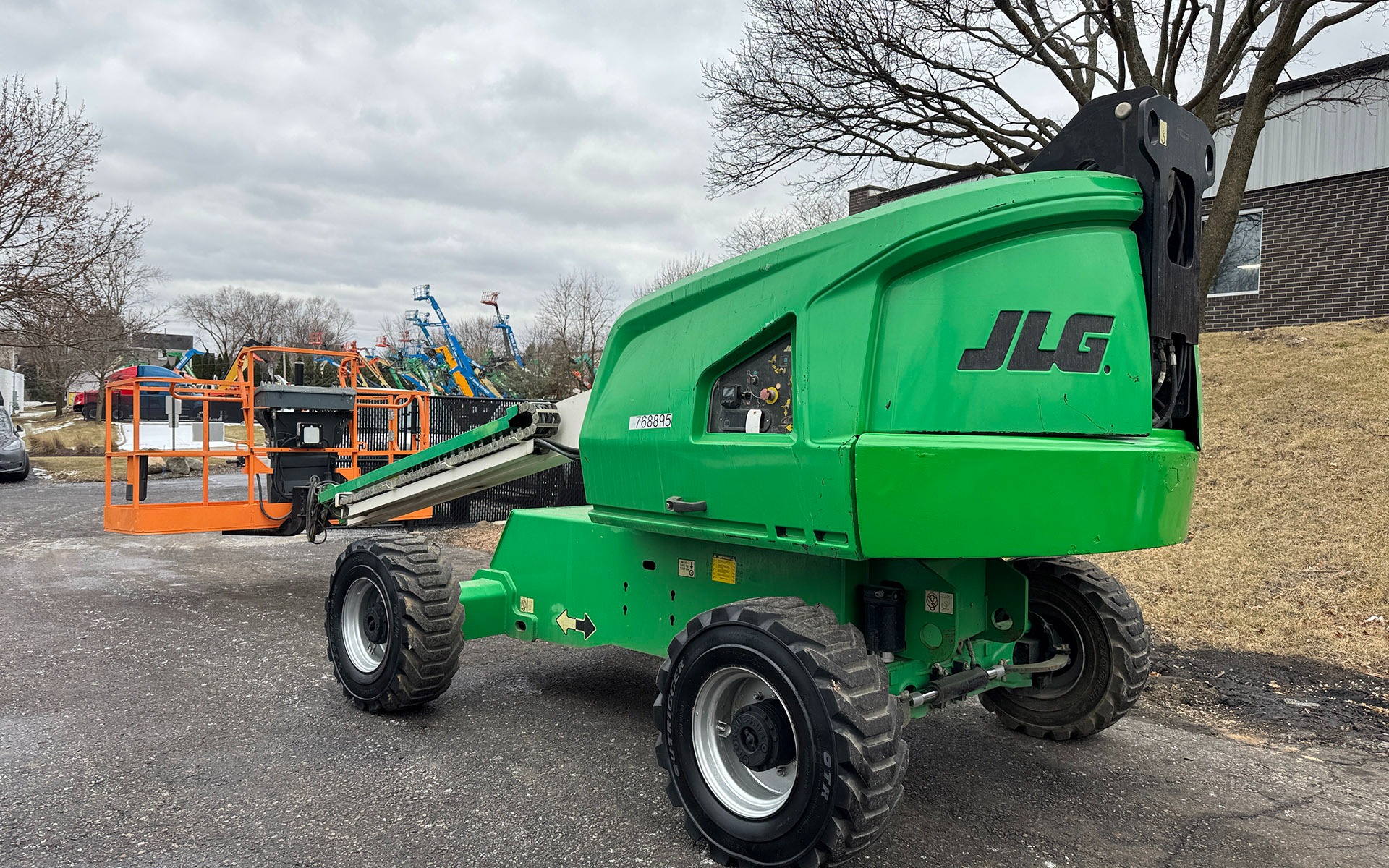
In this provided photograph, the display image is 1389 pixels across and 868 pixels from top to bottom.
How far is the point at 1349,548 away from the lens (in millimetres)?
7402

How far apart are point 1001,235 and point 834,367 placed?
706mm

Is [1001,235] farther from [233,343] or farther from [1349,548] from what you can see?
[233,343]

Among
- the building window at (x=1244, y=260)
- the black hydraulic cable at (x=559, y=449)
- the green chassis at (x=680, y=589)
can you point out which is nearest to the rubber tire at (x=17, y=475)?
the green chassis at (x=680, y=589)

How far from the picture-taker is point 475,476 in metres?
5.68

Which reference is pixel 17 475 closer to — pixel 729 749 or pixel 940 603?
pixel 729 749

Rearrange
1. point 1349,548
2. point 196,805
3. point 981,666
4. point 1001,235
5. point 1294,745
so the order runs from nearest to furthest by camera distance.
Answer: point 1001,235, point 196,805, point 981,666, point 1294,745, point 1349,548

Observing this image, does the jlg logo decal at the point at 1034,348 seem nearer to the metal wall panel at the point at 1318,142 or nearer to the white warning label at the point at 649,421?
the white warning label at the point at 649,421

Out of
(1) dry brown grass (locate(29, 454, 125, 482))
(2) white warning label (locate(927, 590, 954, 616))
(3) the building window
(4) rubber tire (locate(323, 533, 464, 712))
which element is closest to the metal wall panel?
(3) the building window

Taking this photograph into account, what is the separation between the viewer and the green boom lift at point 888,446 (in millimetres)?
3070

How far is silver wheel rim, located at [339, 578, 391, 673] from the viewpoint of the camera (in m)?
A: 5.24

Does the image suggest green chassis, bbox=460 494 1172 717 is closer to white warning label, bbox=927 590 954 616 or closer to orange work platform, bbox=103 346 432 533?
white warning label, bbox=927 590 954 616

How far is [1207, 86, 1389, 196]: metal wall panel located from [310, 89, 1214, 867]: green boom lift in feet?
43.8

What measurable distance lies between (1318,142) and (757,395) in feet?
50.0

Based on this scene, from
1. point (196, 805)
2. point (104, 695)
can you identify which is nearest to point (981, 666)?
point (196, 805)
